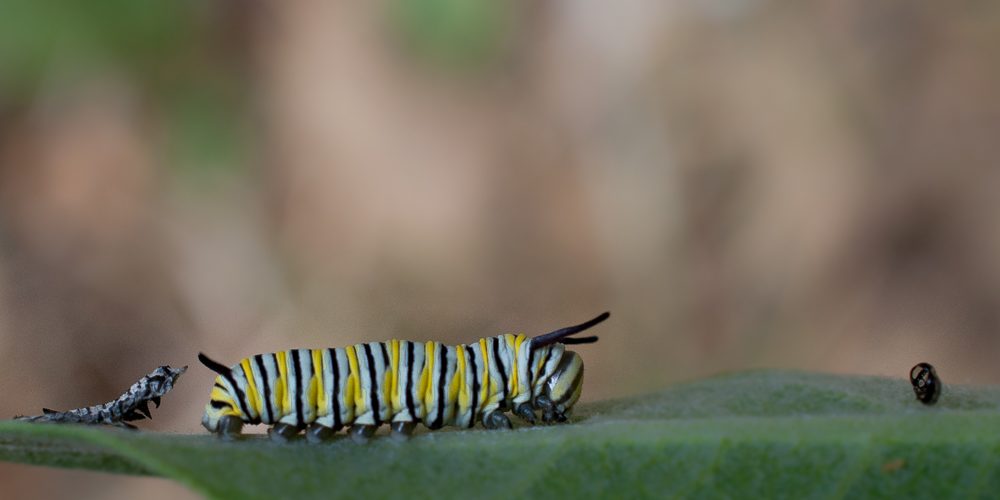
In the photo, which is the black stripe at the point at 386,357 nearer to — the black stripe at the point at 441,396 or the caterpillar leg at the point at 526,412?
the black stripe at the point at 441,396

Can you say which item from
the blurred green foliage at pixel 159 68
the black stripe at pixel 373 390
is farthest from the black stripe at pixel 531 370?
the blurred green foliage at pixel 159 68

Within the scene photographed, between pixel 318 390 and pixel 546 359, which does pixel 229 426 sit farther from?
pixel 546 359

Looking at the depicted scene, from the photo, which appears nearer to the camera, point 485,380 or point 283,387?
point 283,387

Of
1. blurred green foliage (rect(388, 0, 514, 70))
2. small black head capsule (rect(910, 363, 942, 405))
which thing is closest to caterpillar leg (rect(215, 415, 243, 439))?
small black head capsule (rect(910, 363, 942, 405))

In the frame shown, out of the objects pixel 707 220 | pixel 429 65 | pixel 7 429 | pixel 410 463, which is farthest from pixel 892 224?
pixel 7 429

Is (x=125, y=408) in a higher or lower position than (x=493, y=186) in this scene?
lower

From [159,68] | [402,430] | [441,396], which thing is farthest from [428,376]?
[159,68]
